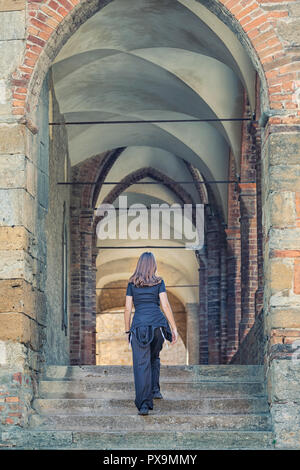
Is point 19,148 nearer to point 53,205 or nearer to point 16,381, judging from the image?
point 16,381

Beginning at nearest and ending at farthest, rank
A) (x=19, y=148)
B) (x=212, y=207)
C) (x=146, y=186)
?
(x=19, y=148), (x=212, y=207), (x=146, y=186)

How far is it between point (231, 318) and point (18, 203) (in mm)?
9597

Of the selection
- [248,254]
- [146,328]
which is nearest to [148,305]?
[146,328]

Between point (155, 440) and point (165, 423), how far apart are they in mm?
295

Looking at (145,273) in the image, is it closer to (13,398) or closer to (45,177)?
(13,398)

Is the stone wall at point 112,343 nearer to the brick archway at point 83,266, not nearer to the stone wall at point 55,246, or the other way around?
the brick archway at point 83,266

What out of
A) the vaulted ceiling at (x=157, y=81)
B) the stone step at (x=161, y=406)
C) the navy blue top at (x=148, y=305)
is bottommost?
the stone step at (x=161, y=406)

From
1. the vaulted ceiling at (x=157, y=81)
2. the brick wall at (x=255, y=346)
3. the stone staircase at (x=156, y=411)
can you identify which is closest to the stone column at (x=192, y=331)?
the vaulted ceiling at (x=157, y=81)

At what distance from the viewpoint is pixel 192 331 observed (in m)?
27.6

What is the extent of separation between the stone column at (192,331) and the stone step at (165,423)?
18.5 m

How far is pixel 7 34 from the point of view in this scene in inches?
358

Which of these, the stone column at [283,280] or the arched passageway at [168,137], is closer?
the stone column at [283,280]

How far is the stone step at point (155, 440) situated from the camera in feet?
26.6

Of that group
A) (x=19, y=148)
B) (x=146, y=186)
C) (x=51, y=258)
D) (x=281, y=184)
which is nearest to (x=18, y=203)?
(x=19, y=148)
